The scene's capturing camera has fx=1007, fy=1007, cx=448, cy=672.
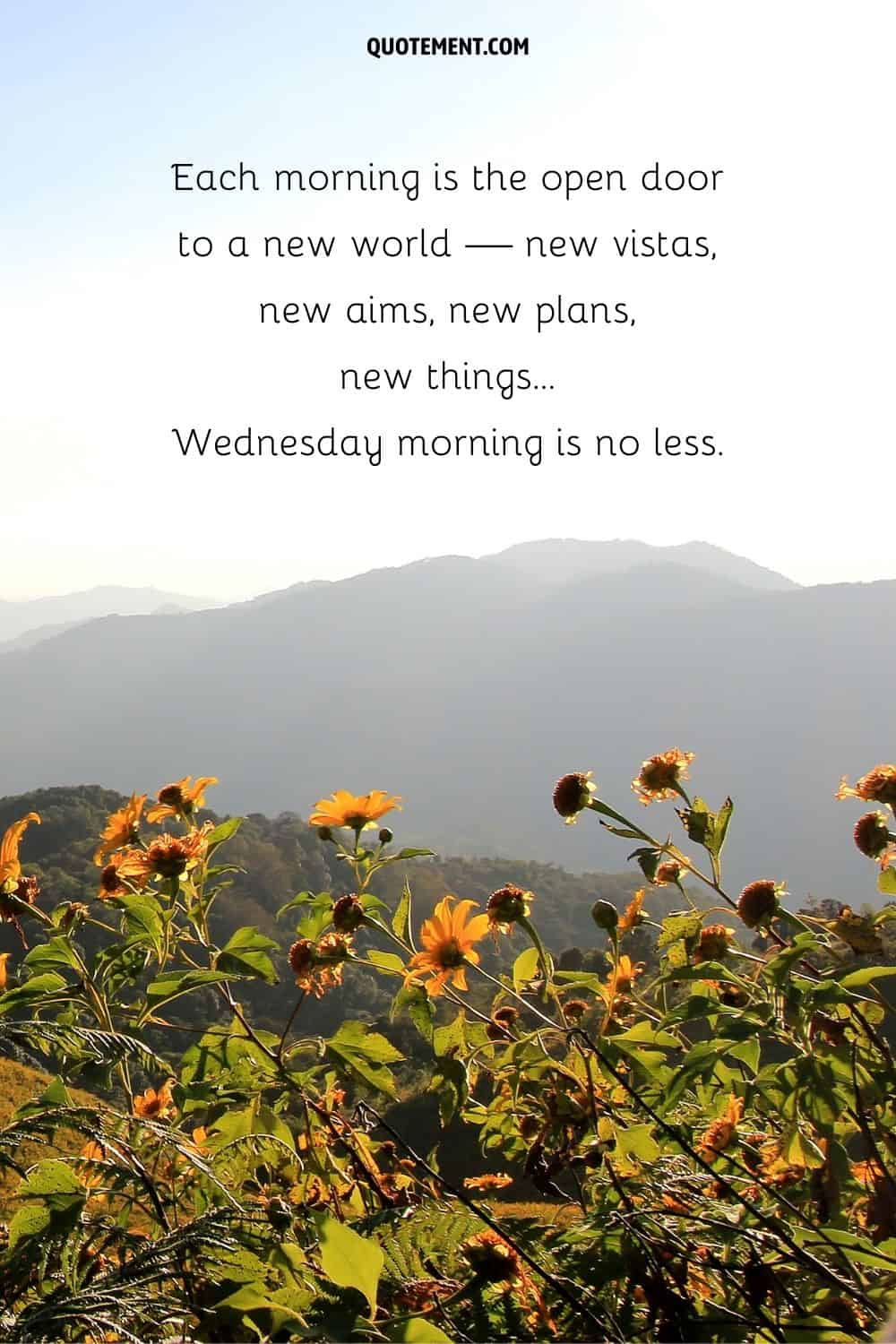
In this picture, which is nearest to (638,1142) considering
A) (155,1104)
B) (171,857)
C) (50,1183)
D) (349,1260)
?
(349,1260)

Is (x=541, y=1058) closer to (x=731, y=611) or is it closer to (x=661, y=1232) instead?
(x=661, y=1232)

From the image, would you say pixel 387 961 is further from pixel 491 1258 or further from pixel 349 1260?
pixel 349 1260

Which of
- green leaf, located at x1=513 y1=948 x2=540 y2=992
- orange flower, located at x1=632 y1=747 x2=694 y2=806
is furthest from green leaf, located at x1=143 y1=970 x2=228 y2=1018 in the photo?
orange flower, located at x1=632 y1=747 x2=694 y2=806

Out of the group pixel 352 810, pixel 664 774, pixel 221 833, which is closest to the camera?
pixel 221 833

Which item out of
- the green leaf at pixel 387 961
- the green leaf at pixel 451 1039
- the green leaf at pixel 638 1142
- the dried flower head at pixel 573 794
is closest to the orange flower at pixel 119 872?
the green leaf at pixel 387 961

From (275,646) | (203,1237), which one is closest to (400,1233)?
(203,1237)
